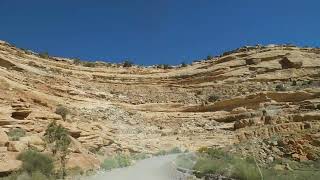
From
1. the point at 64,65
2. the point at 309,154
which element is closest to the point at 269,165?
the point at 309,154

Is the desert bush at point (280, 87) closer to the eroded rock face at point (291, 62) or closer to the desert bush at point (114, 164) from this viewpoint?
the eroded rock face at point (291, 62)

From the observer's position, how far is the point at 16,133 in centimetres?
1811

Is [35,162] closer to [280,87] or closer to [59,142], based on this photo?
[59,142]

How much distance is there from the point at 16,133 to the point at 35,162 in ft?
13.6

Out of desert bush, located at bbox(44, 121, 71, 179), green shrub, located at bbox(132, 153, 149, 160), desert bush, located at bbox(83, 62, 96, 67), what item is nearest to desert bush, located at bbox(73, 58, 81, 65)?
desert bush, located at bbox(83, 62, 96, 67)

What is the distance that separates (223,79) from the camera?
40.9m

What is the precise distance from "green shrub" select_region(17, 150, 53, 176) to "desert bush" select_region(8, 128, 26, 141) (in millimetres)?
2431

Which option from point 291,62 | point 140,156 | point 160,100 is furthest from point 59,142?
point 291,62

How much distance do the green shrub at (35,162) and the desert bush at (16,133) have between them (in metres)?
2.43

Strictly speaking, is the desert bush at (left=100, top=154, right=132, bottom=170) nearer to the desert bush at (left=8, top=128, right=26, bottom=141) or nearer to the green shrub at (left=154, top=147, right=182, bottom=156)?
the desert bush at (left=8, top=128, right=26, bottom=141)

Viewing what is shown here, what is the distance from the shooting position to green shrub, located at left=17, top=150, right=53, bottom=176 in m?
14.1

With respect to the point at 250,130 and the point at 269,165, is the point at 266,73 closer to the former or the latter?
the point at 250,130

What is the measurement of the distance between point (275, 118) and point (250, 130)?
1.58 meters

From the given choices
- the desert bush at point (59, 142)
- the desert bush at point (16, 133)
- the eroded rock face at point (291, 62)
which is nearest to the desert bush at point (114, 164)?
the desert bush at point (59, 142)
